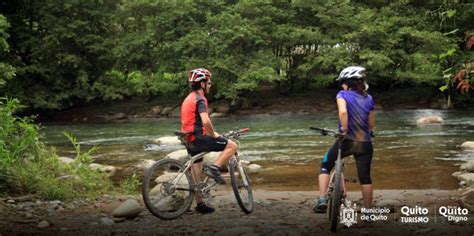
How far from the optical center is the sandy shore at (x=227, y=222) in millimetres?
4832

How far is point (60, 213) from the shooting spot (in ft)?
19.1

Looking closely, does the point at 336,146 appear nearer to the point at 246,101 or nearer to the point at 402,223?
the point at 402,223

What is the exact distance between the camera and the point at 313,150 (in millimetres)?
13367

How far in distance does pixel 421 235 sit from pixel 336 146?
1239mm

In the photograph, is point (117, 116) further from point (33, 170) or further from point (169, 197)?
point (169, 197)

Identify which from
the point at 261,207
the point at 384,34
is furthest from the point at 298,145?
the point at 384,34

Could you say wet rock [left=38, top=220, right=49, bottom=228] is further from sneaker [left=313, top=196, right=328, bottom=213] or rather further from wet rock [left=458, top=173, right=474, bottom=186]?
wet rock [left=458, top=173, right=474, bottom=186]

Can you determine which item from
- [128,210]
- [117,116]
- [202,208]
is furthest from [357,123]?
[117,116]

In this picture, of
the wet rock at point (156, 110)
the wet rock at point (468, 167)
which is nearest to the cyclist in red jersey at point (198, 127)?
the wet rock at point (468, 167)

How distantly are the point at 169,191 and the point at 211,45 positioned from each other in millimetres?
23988

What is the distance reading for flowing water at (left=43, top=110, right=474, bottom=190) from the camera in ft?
31.1

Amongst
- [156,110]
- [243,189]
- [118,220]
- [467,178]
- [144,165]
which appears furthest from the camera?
[156,110]

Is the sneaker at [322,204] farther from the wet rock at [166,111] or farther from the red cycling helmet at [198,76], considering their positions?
the wet rock at [166,111]


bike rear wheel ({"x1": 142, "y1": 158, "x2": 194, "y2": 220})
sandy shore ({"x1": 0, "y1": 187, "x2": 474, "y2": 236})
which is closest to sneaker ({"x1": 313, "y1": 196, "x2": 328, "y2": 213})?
sandy shore ({"x1": 0, "y1": 187, "x2": 474, "y2": 236})
